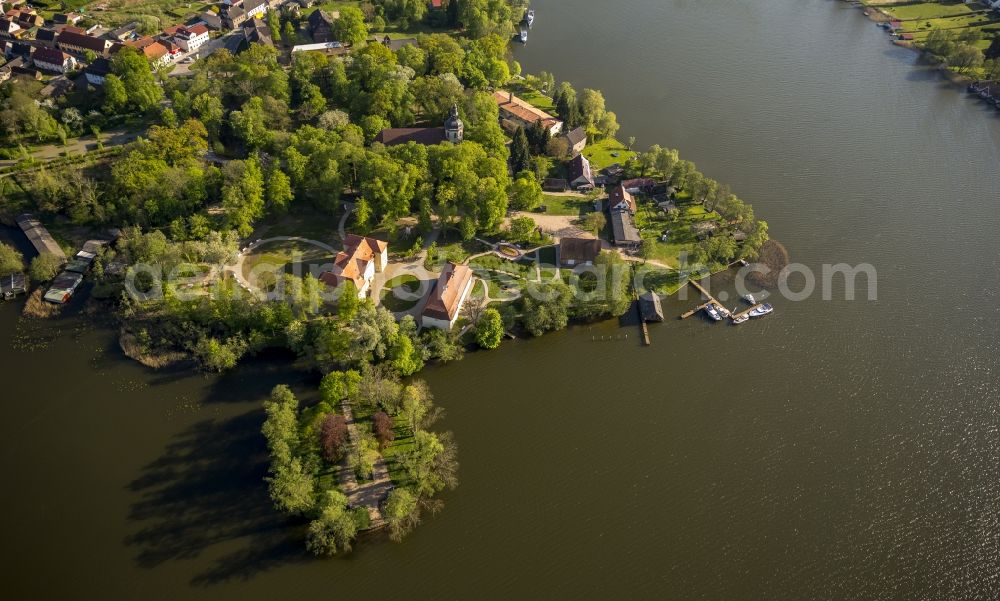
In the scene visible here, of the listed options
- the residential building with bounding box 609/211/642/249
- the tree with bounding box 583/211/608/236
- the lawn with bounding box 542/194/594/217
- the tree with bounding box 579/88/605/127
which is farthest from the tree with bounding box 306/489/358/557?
the tree with bounding box 579/88/605/127

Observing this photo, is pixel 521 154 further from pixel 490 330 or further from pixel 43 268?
A: pixel 43 268

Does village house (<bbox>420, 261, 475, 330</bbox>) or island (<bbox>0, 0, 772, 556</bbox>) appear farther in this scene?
village house (<bbox>420, 261, 475, 330</bbox>)

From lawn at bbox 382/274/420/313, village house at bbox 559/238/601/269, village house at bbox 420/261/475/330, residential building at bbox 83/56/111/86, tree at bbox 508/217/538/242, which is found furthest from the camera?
residential building at bbox 83/56/111/86

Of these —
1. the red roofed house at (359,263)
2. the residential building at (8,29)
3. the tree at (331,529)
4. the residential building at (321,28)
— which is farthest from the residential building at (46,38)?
the tree at (331,529)

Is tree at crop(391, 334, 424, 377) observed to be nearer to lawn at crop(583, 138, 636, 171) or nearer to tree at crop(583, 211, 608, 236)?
tree at crop(583, 211, 608, 236)

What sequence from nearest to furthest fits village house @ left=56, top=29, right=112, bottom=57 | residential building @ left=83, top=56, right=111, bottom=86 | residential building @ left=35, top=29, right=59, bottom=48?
residential building @ left=83, top=56, right=111, bottom=86 < village house @ left=56, top=29, right=112, bottom=57 < residential building @ left=35, top=29, right=59, bottom=48

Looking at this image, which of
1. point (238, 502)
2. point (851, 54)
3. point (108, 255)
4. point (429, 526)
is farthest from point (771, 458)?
point (851, 54)
